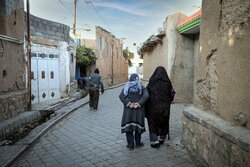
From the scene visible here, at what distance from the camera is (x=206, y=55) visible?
3676mm

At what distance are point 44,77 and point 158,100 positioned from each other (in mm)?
7020

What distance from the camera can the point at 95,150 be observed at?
423 centimetres

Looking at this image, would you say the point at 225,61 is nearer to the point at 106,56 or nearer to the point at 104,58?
the point at 104,58

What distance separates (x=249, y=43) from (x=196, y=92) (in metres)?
1.71

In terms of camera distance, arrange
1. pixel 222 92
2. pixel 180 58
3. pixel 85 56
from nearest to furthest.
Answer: pixel 222 92
pixel 180 58
pixel 85 56

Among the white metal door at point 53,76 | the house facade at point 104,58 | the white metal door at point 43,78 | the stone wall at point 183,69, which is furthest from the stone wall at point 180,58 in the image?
the house facade at point 104,58

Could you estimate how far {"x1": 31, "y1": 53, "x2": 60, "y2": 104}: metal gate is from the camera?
9211 mm

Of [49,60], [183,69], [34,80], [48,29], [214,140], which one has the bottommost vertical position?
[214,140]

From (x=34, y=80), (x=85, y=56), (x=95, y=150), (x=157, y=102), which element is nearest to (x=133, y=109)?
(x=157, y=102)

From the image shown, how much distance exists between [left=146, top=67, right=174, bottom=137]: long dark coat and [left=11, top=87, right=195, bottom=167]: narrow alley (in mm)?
522

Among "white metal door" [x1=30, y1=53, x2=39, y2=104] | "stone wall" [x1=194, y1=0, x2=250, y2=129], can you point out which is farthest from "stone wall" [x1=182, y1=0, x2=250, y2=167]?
"white metal door" [x1=30, y1=53, x2=39, y2=104]

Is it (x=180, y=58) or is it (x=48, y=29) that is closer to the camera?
(x=180, y=58)

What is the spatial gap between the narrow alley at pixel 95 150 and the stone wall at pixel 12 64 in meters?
1.30

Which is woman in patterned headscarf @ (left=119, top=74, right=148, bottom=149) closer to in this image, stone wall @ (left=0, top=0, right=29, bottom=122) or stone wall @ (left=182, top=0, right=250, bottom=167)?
stone wall @ (left=182, top=0, right=250, bottom=167)
